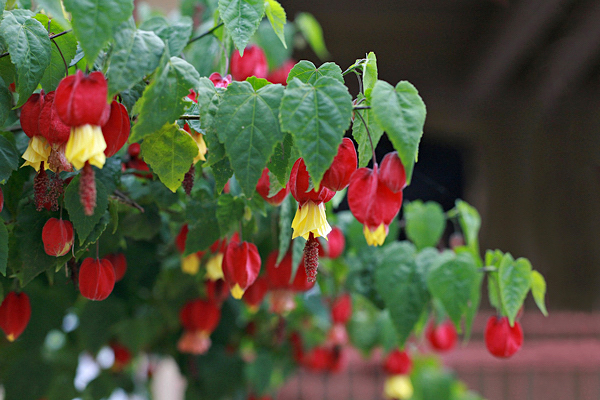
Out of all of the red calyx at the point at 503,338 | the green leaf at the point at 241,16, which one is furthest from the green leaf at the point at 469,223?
the green leaf at the point at 241,16

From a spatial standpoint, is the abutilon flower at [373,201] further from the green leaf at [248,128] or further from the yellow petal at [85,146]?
the yellow petal at [85,146]

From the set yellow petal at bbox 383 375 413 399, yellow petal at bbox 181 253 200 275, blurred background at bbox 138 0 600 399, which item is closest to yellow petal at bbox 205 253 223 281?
yellow petal at bbox 181 253 200 275

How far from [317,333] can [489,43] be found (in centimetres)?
164

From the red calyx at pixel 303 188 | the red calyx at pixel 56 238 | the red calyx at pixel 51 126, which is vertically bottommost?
the red calyx at pixel 56 238

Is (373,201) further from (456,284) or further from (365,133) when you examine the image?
(456,284)

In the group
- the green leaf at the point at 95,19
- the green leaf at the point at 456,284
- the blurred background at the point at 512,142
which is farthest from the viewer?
the blurred background at the point at 512,142

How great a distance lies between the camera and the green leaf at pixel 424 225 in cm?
96

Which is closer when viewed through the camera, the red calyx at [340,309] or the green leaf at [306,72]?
the green leaf at [306,72]

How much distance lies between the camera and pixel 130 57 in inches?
17.5

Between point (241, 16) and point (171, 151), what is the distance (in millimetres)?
167

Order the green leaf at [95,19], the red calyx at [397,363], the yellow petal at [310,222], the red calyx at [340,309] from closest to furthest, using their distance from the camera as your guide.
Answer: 1. the green leaf at [95,19]
2. the yellow petal at [310,222]
3. the red calyx at [340,309]
4. the red calyx at [397,363]

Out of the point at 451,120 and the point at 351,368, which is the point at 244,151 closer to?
the point at 351,368

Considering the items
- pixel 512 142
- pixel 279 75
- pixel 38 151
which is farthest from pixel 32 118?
pixel 512 142

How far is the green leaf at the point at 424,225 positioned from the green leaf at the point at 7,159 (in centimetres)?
65
